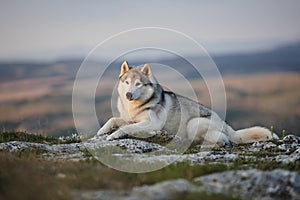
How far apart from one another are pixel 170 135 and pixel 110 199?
14050 mm

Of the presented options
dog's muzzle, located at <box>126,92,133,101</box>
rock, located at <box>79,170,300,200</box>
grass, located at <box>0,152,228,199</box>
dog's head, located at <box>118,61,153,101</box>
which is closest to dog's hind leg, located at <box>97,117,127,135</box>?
dog's head, located at <box>118,61,153,101</box>

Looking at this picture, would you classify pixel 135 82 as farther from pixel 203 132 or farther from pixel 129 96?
pixel 203 132

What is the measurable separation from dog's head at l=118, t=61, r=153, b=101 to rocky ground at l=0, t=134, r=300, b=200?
221 cm

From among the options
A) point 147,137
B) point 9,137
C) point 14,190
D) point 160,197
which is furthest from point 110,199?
point 9,137

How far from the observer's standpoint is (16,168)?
1302cm

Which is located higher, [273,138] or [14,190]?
[14,190]

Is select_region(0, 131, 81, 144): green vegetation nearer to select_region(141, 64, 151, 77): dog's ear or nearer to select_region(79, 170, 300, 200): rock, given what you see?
select_region(141, 64, 151, 77): dog's ear

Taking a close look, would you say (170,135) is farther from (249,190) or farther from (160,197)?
(160,197)

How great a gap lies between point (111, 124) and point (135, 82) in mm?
2837

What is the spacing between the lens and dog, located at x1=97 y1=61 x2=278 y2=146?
23.7 m

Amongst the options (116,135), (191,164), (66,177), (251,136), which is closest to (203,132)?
(251,136)

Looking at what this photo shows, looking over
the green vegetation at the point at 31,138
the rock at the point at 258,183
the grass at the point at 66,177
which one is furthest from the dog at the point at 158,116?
the rock at the point at 258,183

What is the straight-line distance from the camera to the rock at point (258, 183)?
1220cm

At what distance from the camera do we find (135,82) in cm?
2342
